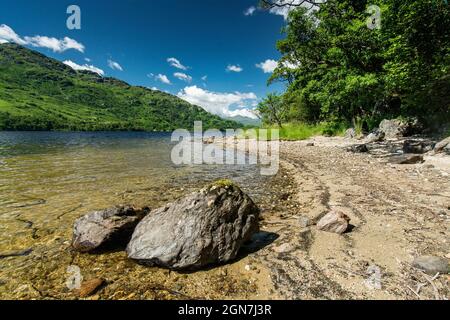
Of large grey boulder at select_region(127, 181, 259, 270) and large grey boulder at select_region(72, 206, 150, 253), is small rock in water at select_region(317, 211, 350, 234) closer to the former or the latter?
large grey boulder at select_region(127, 181, 259, 270)

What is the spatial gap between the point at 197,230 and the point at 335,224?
126 inches

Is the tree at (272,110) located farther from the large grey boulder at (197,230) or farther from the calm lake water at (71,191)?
the large grey boulder at (197,230)

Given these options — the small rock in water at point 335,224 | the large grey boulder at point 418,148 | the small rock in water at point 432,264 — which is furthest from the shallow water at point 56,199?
the large grey boulder at point 418,148

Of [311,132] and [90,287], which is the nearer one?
[90,287]

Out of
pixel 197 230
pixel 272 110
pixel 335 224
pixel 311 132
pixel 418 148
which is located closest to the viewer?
pixel 197 230

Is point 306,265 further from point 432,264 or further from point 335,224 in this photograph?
point 432,264

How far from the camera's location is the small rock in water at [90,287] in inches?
147

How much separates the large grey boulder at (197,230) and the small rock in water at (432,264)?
9.41ft

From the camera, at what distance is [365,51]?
Answer: 1870 cm

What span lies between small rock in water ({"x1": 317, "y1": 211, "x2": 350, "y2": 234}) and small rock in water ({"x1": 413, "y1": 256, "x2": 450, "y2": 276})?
1.49 meters

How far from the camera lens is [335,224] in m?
5.48

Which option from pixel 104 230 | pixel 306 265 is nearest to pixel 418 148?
pixel 306 265

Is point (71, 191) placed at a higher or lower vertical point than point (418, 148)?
lower

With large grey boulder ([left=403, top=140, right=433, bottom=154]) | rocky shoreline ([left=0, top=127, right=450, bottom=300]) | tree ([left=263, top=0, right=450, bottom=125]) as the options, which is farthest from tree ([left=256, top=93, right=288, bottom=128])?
rocky shoreline ([left=0, top=127, right=450, bottom=300])
